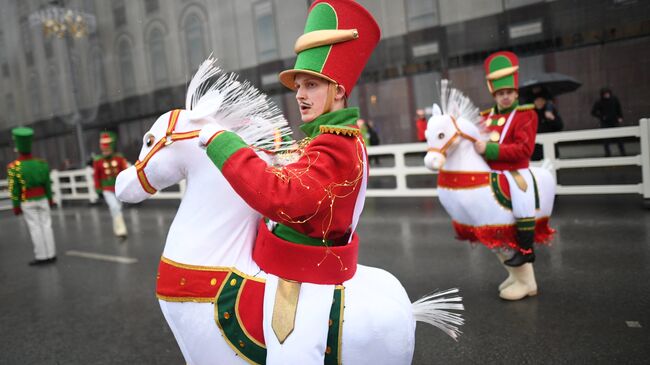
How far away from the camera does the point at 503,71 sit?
387 centimetres

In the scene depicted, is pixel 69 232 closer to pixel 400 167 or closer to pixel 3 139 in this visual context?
pixel 400 167

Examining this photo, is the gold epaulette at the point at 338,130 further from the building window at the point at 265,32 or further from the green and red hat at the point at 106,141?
the building window at the point at 265,32

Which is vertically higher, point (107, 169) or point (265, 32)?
point (265, 32)

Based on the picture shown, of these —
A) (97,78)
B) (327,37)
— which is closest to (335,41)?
(327,37)

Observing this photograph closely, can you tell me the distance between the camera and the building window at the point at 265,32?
13.1 meters

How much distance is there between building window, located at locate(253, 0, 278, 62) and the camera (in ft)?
43.1

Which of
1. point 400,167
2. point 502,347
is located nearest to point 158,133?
point 502,347

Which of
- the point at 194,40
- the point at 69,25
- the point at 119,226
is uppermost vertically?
the point at 69,25

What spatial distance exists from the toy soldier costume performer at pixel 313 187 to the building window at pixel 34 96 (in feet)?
73.6

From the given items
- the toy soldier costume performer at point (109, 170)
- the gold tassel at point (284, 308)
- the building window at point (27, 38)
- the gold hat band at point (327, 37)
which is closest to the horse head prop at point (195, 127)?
the gold hat band at point (327, 37)

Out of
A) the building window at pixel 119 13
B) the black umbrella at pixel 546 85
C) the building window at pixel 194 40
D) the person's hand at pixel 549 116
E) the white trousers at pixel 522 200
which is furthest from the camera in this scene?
the building window at pixel 119 13

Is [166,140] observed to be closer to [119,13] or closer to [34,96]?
[119,13]

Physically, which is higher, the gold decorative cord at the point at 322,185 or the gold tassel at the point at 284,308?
the gold decorative cord at the point at 322,185

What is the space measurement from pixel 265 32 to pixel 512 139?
10.8 m
